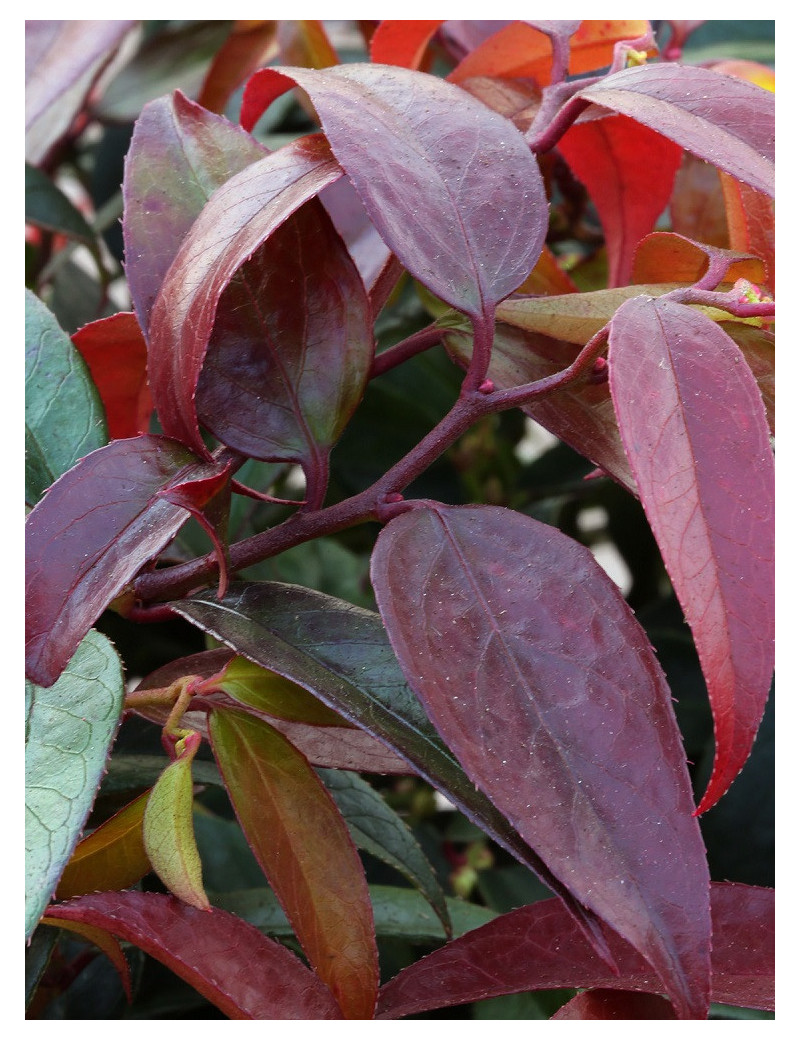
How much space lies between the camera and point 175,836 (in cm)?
31

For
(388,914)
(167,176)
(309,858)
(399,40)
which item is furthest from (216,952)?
(399,40)

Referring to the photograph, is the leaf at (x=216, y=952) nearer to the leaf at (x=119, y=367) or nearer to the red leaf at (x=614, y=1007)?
the red leaf at (x=614, y=1007)

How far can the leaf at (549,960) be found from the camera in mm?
321

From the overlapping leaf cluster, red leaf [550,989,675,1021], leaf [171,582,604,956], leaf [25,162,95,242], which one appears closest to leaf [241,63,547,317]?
the overlapping leaf cluster

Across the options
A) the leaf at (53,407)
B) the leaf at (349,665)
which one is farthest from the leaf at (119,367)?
the leaf at (349,665)

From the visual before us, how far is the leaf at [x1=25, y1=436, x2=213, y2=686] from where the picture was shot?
0.29 meters

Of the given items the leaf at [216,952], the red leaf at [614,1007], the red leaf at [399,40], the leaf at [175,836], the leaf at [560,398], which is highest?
the red leaf at [399,40]

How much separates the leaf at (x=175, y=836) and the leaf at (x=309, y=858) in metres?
0.02

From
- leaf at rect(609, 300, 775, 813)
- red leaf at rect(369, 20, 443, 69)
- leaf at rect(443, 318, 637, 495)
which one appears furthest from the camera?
red leaf at rect(369, 20, 443, 69)

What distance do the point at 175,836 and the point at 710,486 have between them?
180 millimetres

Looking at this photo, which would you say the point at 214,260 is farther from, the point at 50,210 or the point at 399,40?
the point at 50,210

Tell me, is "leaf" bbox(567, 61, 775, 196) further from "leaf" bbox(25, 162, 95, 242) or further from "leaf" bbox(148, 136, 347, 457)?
"leaf" bbox(25, 162, 95, 242)

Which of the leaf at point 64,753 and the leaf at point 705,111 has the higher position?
the leaf at point 705,111
